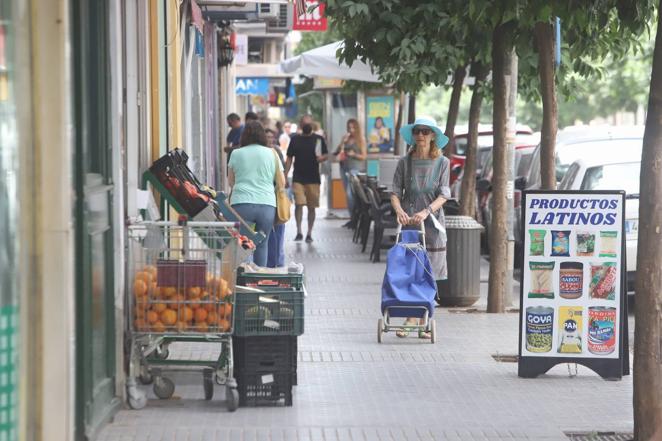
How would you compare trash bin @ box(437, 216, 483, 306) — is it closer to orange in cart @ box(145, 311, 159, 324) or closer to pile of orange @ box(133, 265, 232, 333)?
pile of orange @ box(133, 265, 232, 333)

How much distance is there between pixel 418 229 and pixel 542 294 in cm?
240

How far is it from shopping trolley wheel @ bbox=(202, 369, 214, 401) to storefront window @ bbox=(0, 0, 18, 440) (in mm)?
2951

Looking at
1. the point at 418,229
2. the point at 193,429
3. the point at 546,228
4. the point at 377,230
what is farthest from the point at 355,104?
the point at 193,429

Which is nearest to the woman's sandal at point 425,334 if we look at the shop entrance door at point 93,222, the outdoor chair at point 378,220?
the shop entrance door at point 93,222

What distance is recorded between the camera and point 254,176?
12.9 m

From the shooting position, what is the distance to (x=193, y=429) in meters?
8.07

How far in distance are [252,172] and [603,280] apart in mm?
4148

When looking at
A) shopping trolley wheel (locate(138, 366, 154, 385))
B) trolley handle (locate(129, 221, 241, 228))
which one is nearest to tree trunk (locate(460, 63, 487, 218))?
shopping trolley wheel (locate(138, 366, 154, 385))

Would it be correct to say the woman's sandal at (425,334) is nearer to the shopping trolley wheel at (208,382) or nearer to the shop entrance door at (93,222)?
the shopping trolley wheel at (208,382)

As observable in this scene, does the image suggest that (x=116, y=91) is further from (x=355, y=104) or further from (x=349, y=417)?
(x=355, y=104)

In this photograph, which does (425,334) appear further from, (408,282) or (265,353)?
(265,353)

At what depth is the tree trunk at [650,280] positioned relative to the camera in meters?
7.51

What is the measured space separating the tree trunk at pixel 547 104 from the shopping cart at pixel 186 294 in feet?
12.6

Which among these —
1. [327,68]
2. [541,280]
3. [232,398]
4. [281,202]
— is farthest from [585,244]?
[327,68]
